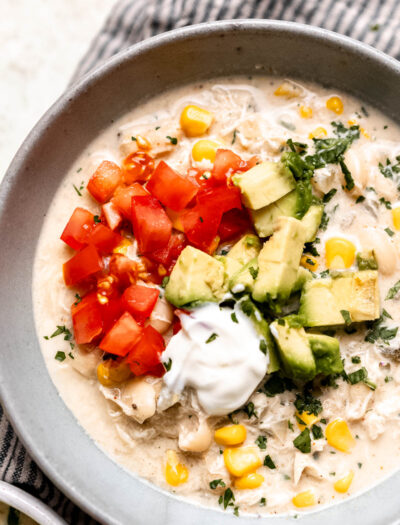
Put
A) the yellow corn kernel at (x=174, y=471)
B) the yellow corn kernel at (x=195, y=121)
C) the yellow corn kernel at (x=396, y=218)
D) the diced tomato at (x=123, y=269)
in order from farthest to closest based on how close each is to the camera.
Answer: the yellow corn kernel at (x=195, y=121)
the yellow corn kernel at (x=396, y=218)
the yellow corn kernel at (x=174, y=471)
the diced tomato at (x=123, y=269)

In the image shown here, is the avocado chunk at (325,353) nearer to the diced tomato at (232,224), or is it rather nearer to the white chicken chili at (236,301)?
the white chicken chili at (236,301)

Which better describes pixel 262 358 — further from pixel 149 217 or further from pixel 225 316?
pixel 149 217

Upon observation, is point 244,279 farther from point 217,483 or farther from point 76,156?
point 76,156

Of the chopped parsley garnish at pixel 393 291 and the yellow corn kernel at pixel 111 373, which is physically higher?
the chopped parsley garnish at pixel 393 291

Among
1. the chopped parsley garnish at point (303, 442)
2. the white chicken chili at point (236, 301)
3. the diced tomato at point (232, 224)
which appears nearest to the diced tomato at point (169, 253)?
the white chicken chili at point (236, 301)

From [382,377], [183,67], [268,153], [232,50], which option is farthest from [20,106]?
[382,377]

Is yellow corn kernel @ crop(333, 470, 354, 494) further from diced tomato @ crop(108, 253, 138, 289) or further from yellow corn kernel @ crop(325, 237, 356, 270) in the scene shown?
diced tomato @ crop(108, 253, 138, 289)
